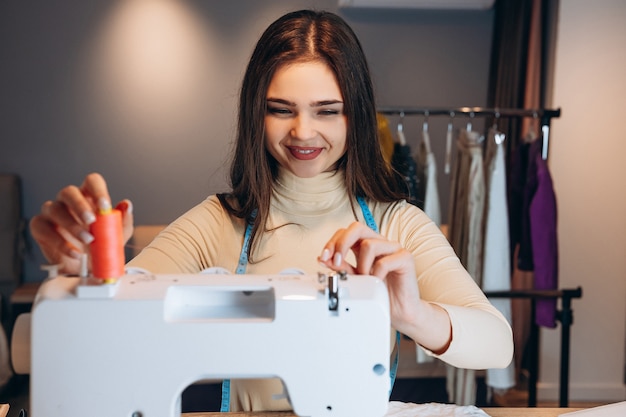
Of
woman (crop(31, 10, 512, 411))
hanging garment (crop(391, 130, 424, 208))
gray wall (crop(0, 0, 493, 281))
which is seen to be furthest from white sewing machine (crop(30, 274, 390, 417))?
gray wall (crop(0, 0, 493, 281))

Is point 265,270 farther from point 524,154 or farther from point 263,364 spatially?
point 524,154

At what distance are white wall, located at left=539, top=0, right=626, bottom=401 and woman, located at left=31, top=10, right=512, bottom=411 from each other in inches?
72.7

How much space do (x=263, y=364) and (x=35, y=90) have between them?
3333 millimetres

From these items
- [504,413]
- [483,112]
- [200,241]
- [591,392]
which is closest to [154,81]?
[483,112]

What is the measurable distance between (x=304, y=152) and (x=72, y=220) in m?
0.45

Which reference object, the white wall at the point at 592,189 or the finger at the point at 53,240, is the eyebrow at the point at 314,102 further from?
the white wall at the point at 592,189

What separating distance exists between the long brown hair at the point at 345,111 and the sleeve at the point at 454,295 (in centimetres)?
6

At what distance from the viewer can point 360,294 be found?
0.92m

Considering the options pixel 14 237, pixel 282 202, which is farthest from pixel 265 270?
pixel 14 237

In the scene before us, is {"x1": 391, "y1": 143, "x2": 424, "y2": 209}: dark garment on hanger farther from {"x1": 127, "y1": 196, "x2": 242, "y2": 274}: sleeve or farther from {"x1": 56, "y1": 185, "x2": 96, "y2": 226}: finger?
{"x1": 56, "y1": 185, "x2": 96, "y2": 226}: finger

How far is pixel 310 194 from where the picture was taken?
1413 mm

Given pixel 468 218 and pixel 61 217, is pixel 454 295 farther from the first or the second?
pixel 468 218

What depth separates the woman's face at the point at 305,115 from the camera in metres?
1.27

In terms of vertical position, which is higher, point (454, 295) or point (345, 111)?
point (345, 111)
